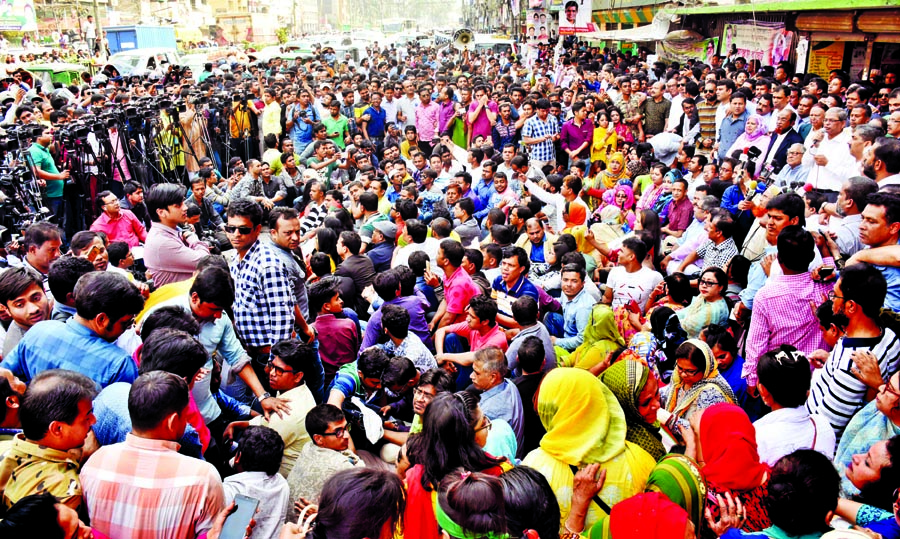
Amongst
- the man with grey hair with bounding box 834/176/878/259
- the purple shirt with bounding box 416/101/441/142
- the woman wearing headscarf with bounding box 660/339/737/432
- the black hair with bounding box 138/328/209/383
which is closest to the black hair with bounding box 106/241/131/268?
the black hair with bounding box 138/328/209/383

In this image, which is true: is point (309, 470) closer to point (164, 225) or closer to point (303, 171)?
point (164, 225)

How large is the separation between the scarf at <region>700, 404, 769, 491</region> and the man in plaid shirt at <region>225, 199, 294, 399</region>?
7.14ft

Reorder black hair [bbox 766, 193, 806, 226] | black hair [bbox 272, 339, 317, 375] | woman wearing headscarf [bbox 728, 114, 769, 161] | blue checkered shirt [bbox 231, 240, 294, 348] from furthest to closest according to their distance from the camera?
woman wearing headscarf [bbox 728, 114, 769, 161], black hair [bbox 766, 193, 806, 226], blue checkered shirt [bbox 231, 240, 294, 348], black hair [bbox 272, 339, 317, 375]

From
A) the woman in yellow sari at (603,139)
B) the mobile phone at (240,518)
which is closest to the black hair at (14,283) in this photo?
the mobile phone at (240,518)

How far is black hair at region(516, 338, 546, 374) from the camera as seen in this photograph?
3367mm

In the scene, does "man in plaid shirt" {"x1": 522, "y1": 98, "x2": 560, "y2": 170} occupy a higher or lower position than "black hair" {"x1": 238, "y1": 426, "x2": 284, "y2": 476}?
higher

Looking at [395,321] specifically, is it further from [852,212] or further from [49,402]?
Result: [852,212]

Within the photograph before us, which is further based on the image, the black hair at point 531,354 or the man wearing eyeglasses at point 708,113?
the man wearing eyeglasses at point 708,113

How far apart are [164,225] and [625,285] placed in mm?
3042

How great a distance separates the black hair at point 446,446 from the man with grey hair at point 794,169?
14.0 feet

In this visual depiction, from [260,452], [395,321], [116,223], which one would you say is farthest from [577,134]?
[260,452]

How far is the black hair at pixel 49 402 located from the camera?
6.80ft

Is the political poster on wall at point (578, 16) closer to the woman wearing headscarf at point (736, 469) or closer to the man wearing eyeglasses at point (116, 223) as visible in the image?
the man wearing eyeglasses at point (116, 223)

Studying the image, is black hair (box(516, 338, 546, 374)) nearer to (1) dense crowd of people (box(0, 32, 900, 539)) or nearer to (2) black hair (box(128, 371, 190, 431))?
(1) dense crowd of people (box(0, 32, 900, 539))
